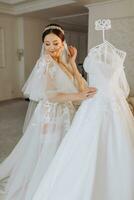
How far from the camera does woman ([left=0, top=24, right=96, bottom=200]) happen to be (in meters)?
1.73

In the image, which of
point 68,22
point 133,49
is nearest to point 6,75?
point 68,22

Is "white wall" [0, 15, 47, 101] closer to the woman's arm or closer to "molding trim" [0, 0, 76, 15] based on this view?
"molding trim" [0, 0, 76, 15]

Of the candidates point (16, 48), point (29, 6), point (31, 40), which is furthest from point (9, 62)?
point (29, 6)

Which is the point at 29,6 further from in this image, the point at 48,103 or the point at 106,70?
the point at 106,70

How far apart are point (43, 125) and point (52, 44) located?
0.61m

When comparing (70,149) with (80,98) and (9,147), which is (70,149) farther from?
(9,147)

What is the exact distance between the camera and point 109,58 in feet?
4.36

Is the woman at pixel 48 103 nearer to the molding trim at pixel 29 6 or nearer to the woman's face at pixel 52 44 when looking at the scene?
the woman's face at pixel 52 44

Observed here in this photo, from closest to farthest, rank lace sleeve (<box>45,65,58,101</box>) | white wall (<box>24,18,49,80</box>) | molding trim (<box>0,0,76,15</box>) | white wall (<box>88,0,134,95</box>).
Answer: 1. lace sleeve (<box>45,65,58,101</box>)
2. white wall (<box>88,0,134,95</box>)
3. molding trim (<box>0,0,76,15</box>)
4. white wall (<box>24,18,49,80</box>)

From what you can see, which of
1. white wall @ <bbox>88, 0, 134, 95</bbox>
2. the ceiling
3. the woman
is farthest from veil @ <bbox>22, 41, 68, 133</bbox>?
the ceiling

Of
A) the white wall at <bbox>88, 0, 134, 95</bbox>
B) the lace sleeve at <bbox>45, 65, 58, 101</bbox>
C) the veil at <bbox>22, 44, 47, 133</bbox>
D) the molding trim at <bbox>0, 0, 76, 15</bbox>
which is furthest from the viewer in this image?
the molding trim at <bbox>0, 0, 76, 15</bbox>

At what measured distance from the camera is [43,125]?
1.84m

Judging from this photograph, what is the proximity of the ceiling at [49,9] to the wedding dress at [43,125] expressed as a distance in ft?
10.7

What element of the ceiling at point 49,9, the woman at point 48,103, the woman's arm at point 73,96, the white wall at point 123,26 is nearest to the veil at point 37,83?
the woman at point 48,103
